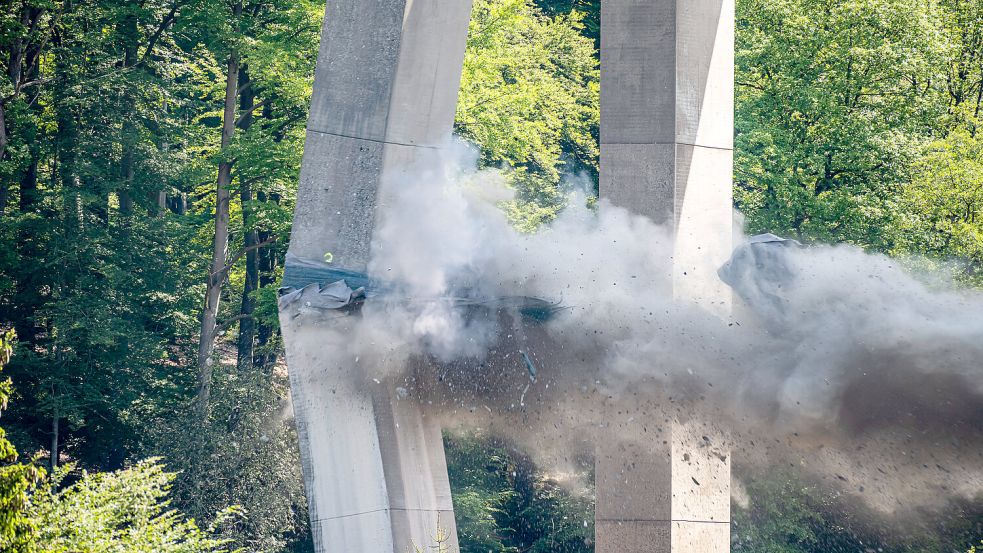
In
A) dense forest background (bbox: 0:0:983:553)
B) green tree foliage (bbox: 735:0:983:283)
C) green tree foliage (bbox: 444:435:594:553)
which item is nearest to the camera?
dense forest background (bbox: 0:0:983:553)

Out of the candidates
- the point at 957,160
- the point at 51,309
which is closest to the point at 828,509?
the point at 957,160

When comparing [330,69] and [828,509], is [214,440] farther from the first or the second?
[828,509]

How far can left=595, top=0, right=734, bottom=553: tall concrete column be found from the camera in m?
12.5

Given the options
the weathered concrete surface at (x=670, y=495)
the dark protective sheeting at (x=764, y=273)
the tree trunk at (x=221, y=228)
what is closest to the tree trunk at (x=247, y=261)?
the tree trunk at (x=221, y=228)

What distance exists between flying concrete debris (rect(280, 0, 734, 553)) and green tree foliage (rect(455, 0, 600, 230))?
7.38 m

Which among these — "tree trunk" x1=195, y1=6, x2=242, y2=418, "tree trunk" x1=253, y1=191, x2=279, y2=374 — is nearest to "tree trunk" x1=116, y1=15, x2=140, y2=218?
"tree trunk" x1=195, y1=6, x2=242, y2=418

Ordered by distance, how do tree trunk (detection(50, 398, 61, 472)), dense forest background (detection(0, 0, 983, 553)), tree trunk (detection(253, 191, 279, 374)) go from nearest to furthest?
dense forest background (detection(0, 0, 983, 553)), tree trunk (detection(50, 398, 61, 472)), tree trunk (detection(253, 191, 279, 374))

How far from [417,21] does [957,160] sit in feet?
33.2

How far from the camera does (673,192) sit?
1248cm

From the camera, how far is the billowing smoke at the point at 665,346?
1148 centimetres

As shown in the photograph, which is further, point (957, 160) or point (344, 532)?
point (957, 160)

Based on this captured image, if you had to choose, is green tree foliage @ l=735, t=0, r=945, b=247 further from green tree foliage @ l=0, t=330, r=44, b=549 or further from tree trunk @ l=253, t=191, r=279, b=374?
green tree foliage @ l=0, t=330, r=44, b=549

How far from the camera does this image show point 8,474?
8664mm

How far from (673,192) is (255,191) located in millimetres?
13702
